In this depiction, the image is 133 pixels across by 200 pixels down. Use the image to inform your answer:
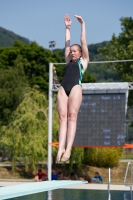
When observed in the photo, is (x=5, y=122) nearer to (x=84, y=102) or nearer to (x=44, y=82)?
(x=84, y=102)

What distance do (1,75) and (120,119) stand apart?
10874mm

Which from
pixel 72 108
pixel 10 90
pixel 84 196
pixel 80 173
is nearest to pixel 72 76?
pixel 72 108

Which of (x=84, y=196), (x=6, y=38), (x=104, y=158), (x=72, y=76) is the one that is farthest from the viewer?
(x=6, y=38)

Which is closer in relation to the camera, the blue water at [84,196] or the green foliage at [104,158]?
the blue water at [84,196]

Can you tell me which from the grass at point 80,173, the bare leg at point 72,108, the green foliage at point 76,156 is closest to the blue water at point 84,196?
the green foliage at point 76,156

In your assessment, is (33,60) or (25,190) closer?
(25,190)

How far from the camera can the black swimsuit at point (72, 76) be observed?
6.56 metres

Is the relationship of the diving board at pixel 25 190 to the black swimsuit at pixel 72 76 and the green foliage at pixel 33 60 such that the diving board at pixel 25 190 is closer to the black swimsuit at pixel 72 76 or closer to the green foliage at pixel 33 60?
the black swimsuit at pixel 72 76

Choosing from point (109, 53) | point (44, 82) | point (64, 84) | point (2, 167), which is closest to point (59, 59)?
point (44, 82)

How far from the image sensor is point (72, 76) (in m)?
6.61

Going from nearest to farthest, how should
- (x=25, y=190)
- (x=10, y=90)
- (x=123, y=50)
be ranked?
(x=25, y=190), (x=10, y=90), (x=123, y=50)

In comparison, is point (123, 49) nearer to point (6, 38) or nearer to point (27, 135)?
point (27, 135)

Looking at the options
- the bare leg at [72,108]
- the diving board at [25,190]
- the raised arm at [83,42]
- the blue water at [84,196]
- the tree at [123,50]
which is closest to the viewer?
the diving board at [25,190]

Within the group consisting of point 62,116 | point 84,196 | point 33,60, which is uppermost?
point 33,60
